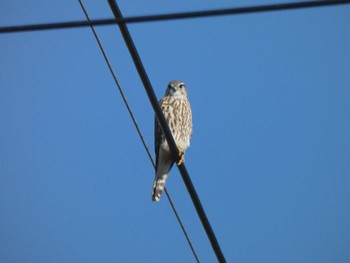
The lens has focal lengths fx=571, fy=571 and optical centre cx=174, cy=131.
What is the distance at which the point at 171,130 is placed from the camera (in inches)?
287

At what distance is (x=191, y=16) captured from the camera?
3.08 meters

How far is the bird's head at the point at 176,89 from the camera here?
7.95 meters

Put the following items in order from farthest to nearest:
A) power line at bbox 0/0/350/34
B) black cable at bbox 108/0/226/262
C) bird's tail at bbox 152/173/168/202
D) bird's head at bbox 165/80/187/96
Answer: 1. bird's head at bbox 165/80/187/96
2. bird's tail at bbox 152/173/168/202
3. black cable at bbox 108/0/226/262
4. power line at bbox 0/0/350/34

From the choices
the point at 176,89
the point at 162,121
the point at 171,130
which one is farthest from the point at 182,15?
the point at 176,89

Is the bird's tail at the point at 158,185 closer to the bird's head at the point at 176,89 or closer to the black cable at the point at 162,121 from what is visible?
the bird's head at the point at 176,89

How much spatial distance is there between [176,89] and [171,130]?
35.2 inches

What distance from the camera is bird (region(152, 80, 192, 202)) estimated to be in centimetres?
716

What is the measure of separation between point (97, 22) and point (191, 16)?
52 centimetres

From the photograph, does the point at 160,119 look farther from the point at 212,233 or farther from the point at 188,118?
the point at 188,118

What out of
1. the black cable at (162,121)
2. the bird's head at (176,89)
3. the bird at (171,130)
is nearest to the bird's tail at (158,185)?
the bird at (171,130)

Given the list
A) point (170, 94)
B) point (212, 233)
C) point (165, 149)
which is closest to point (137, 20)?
point (212, 233)

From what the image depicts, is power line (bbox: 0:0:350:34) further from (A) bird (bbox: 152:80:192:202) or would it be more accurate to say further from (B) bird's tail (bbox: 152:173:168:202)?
(B) bird's tail (bbox: 152:173:168:202)

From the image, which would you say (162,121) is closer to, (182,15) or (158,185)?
(182,15)

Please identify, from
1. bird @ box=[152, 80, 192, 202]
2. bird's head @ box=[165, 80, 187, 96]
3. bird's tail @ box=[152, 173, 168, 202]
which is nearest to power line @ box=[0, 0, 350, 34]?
bird @ box=[152, 80, 192, 202]
